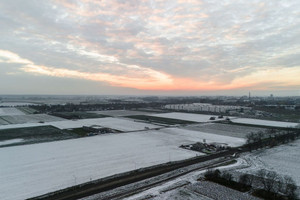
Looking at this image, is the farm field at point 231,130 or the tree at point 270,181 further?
the farm field at point 231,130

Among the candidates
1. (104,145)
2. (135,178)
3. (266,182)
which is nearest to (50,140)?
(104,145)

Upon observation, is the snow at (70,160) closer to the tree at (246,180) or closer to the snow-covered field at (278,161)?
the snow-covered field at (278,161)

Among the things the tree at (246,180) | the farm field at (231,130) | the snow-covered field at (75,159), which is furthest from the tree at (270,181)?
the farm field at (231,130)

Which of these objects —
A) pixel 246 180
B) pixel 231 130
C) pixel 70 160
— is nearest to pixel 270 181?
pixel 246 180

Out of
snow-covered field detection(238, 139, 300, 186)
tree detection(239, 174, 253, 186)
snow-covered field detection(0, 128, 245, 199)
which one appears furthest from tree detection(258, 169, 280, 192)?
snow-covered field detection(0, 128, 245, 199)

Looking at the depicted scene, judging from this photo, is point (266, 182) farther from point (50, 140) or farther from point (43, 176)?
point (50, 140)

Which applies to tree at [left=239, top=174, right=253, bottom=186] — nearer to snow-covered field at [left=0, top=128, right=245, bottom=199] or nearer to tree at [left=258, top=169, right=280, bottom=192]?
tree at [left=258, top=169, right=280, bottom=192]

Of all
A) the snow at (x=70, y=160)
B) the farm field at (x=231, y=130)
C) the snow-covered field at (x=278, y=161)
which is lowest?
the snow at (x=70, y=160)

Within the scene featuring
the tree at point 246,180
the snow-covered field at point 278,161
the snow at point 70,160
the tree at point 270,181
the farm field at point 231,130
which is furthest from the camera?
the farm field at point 231,130
